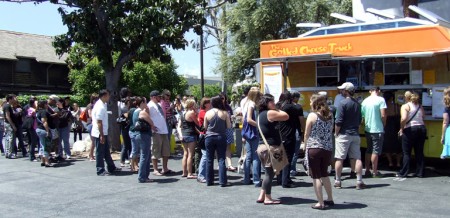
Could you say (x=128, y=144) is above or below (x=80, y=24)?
below

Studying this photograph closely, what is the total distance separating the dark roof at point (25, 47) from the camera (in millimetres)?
35669

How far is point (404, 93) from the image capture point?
10.5 meters

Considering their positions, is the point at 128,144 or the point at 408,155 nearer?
the point at 408,155

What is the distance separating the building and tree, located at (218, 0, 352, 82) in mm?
16821

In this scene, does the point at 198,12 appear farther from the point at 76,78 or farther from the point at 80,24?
the point at 76,78

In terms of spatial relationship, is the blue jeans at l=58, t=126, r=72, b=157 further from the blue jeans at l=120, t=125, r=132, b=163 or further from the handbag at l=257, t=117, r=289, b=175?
the handbag at l=257, t=117, r=289, b=175

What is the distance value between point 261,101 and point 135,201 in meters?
2.56

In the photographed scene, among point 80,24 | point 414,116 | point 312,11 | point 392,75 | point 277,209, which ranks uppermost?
point 312,11

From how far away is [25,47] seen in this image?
37.3m

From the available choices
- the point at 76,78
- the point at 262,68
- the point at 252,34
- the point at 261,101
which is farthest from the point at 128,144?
the point at 76,78

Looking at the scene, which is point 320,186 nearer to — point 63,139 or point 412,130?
point 412,130

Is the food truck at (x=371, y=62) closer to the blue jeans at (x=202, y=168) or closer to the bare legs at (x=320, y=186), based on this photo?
the blue jeans at (x=202, y=168)

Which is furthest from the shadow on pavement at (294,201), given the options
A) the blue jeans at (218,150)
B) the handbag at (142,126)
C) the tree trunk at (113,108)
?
the tree trunk at (113,108)

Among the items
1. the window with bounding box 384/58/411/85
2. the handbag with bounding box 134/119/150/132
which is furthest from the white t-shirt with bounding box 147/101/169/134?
the window with bounding box 384/58/411/85
